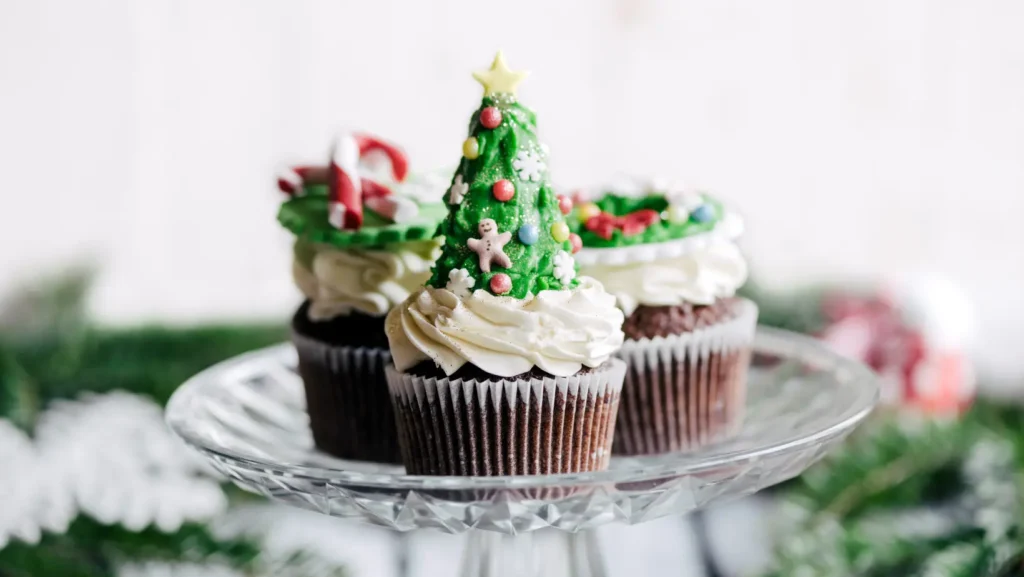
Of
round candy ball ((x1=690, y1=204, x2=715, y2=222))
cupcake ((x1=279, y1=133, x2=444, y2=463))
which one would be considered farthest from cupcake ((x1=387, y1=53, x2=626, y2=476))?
round candy ball ((x1=690, y1=204, x2=715, y2=222))

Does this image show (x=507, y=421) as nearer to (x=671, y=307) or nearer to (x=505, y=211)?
(x=505, y=211)

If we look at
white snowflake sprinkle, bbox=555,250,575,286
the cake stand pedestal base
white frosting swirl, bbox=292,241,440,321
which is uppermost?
white snowflake sprinkle, bbox=555,250,575,286

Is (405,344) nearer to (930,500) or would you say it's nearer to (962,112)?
(930,500)

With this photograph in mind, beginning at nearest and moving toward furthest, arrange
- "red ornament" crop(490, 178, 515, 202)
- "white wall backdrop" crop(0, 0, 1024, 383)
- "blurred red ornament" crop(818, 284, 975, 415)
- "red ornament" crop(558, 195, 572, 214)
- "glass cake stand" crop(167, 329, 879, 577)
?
"glass cake stand" crop(167, 329, 879, 577) → "red ornament" crop(490, 178, 515, 202) → "red ornament" crop(558, 195, 572, 214) → "blurred red ornament" crop(818, 284, 975, 415) → "white wall backdrop" crop(0, 0, 1024, 383)

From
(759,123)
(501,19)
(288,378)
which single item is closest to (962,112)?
(759,123)

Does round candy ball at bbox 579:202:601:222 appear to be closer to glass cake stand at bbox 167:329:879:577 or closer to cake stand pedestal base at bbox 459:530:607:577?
glass cake stand at bbox 167:329:879:577

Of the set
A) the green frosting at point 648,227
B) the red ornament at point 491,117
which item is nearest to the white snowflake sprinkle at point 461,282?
the red ornament at point 491,117

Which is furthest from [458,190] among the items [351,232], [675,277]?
[675,277]
